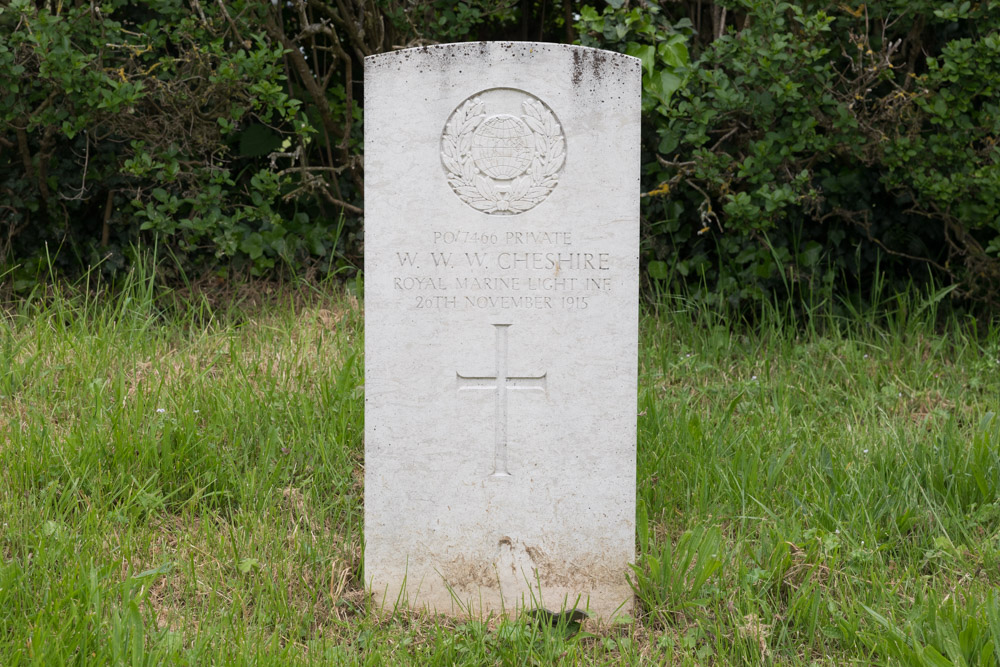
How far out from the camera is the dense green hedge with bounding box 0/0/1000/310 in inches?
161

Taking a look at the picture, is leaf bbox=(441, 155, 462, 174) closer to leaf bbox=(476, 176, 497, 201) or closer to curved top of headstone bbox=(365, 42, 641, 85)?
leaf bbox=(476, 176, 497, 201)

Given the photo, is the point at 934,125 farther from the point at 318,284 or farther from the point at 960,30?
the point at 318,284

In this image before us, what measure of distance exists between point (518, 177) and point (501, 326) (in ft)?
1.38

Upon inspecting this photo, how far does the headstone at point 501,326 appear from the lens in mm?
2541

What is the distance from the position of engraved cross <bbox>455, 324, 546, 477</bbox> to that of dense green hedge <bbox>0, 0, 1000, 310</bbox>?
192 centimetres

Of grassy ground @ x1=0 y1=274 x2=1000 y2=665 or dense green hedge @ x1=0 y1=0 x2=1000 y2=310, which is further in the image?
dense green hedge @ x1=0 y1=0 x2=1000 y2=310

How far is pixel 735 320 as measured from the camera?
15.3 feet

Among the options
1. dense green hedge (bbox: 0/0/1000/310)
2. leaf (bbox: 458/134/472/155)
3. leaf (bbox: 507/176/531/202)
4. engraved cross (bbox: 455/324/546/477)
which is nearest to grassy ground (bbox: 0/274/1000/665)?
engraved cross (bbox: 455/324/546/477)

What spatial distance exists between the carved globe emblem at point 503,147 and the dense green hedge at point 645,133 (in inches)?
66.4

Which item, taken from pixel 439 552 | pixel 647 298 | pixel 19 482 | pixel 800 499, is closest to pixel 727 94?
pixel 647 298

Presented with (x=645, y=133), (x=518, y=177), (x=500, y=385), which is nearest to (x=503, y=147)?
(x=518, y=177)

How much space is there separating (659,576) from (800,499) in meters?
0.66

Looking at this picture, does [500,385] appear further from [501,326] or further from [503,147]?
[503,147]

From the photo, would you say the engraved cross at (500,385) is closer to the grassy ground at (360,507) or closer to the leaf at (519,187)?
the leaf at (519,187)
